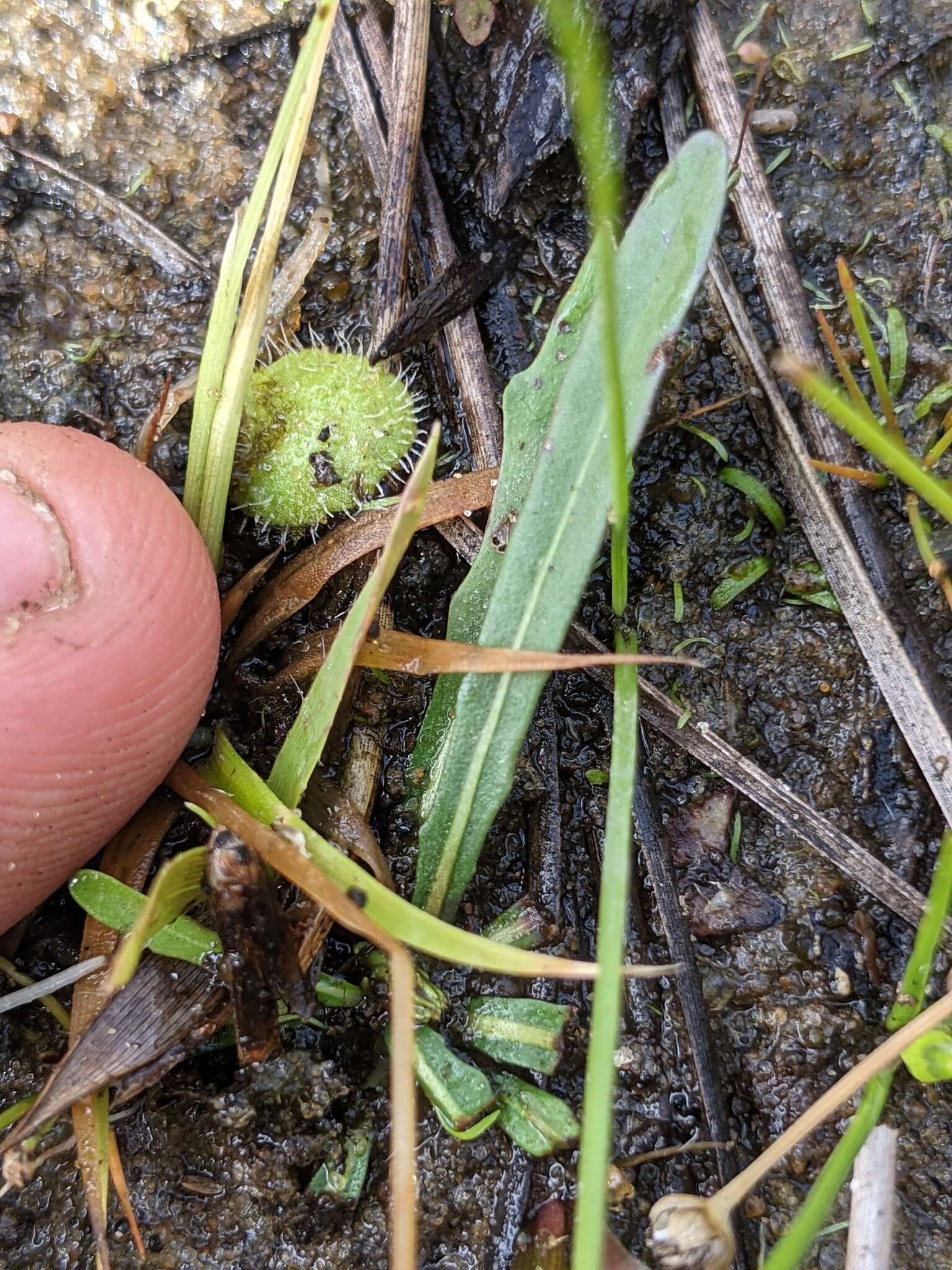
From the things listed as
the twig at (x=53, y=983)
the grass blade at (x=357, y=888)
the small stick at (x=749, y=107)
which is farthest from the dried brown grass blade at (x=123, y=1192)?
the small stick at (x=749, y=107)

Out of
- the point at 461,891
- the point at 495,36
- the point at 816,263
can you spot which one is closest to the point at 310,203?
the point at 495,36

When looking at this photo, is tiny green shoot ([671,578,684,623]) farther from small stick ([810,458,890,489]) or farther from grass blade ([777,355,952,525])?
grass blade ([777,355,952,525])

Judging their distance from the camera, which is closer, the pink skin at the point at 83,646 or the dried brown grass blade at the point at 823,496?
the pink skin at the point at 83,646

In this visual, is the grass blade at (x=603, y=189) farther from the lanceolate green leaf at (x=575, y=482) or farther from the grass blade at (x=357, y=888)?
the grass blade at (x=357, y=888)

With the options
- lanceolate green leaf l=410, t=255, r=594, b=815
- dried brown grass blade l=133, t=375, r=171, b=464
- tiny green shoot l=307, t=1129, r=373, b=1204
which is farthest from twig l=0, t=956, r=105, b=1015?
dried brown grass blade l=133, t=375, r=171, b=464

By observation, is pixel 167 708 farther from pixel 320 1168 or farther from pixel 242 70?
pixel 242 70

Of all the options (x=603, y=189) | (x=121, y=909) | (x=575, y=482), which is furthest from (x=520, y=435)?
(x=121, y=909)
